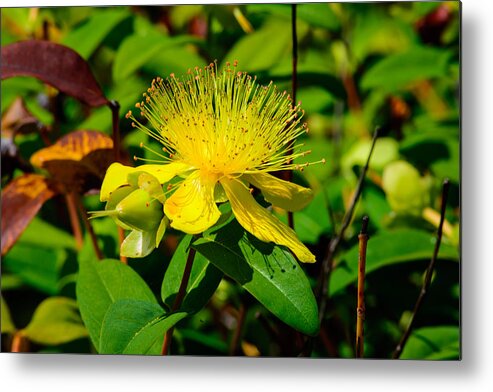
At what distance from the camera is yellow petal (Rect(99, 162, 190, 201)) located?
90cm

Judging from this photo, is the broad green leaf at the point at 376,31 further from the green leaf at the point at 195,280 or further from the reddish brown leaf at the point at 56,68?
the green leaf at the point at 195,280

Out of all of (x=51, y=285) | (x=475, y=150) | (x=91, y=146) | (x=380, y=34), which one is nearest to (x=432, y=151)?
(x=475, y=150)

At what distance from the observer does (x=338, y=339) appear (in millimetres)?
1180

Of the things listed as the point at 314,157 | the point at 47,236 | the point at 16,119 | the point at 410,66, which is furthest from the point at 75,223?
the point at 410,66

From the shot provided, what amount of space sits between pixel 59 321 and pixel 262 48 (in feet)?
1.71

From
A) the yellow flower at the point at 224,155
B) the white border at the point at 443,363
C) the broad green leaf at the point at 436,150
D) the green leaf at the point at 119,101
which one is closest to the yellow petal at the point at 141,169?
the yellow flower at the point at 224,155

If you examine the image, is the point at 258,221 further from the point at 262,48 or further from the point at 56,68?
the point at 262,48

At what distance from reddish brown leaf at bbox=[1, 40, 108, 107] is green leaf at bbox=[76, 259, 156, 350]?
215 mm

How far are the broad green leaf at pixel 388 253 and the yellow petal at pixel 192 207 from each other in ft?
0.91

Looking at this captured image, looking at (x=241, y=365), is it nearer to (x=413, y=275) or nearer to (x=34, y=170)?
(x=413, y=275)

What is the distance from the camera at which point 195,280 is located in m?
0.90

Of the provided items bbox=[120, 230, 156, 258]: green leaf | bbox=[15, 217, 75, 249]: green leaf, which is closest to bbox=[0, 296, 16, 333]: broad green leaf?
bbox=[15, 217, 75, 249]: green leaf

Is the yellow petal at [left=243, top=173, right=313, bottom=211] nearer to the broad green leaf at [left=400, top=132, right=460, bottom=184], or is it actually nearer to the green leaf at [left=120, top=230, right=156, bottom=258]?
the green leaf at [left=120, top=230, right=156, bottom=258]

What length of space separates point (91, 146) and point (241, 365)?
38 centimetres
